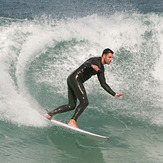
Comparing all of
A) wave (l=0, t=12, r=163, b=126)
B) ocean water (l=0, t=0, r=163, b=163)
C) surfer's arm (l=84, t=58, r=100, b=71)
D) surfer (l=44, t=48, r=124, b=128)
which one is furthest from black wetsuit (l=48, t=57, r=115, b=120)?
wave (l=0, t=12, r=163, b=126)

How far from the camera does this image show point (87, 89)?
9.16 m

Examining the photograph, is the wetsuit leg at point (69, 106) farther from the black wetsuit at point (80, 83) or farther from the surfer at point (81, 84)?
the black wetsuit at point (80, 83)

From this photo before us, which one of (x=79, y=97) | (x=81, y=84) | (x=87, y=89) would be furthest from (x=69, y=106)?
(x=87, y=89)

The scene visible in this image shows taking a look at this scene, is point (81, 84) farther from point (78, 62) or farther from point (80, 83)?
point (78, 62)

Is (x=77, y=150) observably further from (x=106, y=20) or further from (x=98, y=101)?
(x=106, y=20)

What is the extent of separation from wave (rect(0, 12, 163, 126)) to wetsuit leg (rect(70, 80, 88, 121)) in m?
0.94

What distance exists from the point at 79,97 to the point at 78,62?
5473mm

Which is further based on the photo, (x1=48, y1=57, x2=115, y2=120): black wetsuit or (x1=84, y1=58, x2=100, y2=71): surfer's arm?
(x1=48, y1=57, x2=115, y2=120): black wetsuit

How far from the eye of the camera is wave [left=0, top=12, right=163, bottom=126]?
7.57m

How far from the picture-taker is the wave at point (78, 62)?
7570 mm

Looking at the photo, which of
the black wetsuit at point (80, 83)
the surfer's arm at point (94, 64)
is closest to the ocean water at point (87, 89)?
the black wetsuit at point (80, 83)

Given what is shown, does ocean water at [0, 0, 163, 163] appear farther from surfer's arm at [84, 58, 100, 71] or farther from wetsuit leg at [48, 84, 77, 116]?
surfer's arm at [84, 58, 100, 71]

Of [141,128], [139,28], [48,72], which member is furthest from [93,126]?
[139,28]

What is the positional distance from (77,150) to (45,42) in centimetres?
697
